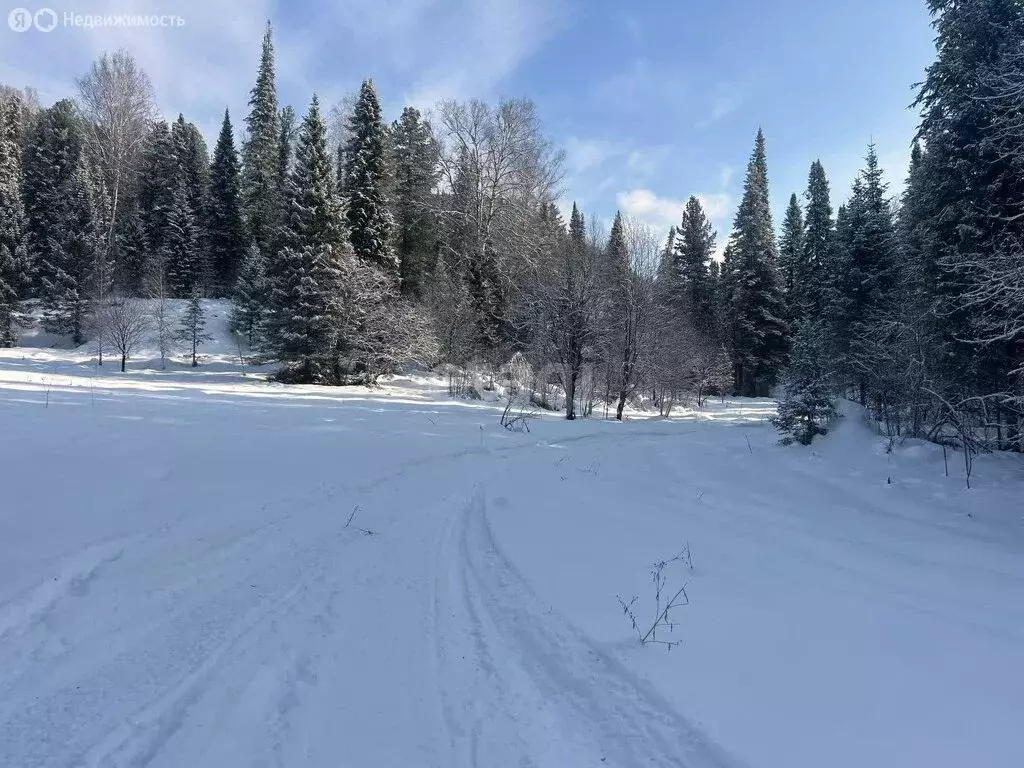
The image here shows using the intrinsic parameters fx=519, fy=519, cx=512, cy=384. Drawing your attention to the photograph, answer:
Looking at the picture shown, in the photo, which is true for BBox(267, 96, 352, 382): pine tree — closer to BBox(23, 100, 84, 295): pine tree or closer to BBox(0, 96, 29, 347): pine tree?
BBox(0, 96, 29, 347): pine tree

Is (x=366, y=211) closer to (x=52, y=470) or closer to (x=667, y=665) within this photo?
(x=52, y=470)

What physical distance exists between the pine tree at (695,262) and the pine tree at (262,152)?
34.9 m

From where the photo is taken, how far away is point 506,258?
35.0 meters

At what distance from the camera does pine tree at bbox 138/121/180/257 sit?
41969 millimetres

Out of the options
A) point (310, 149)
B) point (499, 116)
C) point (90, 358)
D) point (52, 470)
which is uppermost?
point (499, 116)

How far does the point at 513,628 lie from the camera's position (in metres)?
3.91

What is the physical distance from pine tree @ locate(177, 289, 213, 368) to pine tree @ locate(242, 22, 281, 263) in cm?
901

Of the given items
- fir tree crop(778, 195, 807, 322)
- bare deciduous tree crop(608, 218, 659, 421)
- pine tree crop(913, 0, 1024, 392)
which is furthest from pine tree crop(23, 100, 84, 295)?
fir tree crop(778, 195, 807, 322)

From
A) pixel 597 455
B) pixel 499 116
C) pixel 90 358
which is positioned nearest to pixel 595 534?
pixel 597 455

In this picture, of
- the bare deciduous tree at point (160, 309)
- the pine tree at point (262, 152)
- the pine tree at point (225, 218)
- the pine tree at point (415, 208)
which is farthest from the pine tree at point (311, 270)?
the pine tree at point (225, 218)

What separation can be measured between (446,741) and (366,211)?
29969 mm

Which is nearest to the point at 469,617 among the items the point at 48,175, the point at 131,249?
the point at 131,249

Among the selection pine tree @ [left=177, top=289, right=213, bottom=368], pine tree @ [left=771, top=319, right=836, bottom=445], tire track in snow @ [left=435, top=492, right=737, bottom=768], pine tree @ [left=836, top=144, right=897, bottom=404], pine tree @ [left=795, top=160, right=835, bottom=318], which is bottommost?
tire track in snow @ [left=435, top=492, right=737, bottom=768]

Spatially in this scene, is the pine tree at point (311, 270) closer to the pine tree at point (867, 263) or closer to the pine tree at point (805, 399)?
the pine tree at point (805, 399)
